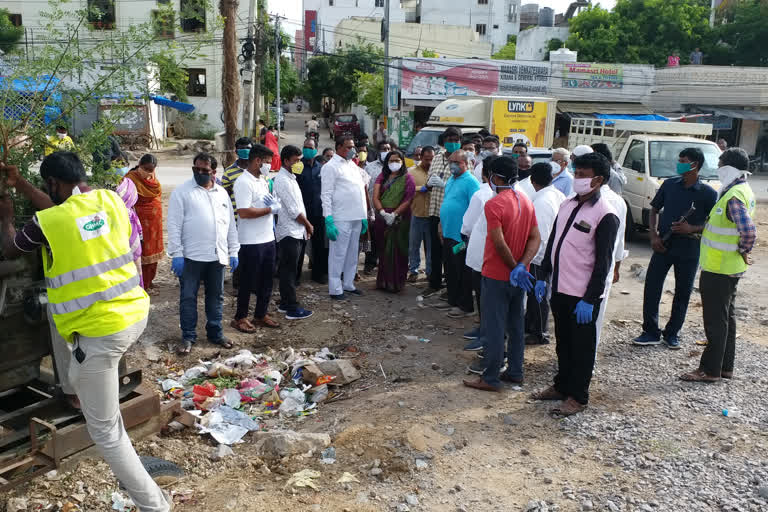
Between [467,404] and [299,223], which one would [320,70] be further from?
[467,404]

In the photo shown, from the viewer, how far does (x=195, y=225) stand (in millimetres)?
5793

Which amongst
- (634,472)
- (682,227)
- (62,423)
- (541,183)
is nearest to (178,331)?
(62,423)

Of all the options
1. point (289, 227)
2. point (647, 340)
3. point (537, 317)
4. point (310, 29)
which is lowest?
point (647, 340)

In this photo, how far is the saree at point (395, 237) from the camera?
7.98 m

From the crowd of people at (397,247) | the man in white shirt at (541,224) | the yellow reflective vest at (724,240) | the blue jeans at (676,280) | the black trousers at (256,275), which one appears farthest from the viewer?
the black trousers at (256,275)

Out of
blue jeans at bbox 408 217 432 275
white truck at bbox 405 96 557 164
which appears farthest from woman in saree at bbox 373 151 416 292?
white truck at bbox 405 96 557 164

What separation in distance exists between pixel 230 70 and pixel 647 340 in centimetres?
835

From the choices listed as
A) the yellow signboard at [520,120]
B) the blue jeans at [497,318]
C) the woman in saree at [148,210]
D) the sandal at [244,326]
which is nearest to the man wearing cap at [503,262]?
the blue jeans at [497,318]

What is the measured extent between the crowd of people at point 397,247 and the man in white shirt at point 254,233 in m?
0.02

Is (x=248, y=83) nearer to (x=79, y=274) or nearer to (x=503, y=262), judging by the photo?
(x=503, y=262)

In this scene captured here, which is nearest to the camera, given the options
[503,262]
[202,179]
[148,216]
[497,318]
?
[503,262]

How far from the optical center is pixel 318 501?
12.0 ft

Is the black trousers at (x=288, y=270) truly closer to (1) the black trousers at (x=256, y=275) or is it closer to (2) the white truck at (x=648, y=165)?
(1) the black trousers at (x=256, y=275)

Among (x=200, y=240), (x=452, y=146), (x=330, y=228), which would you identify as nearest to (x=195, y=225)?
(x=200, y=240)
